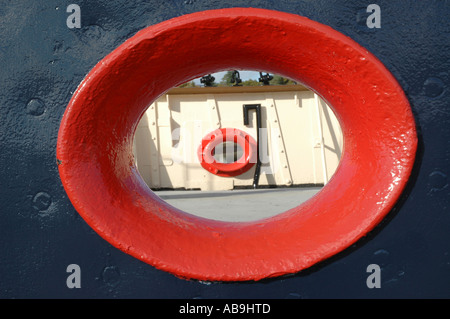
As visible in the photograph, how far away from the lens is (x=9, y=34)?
0.89m

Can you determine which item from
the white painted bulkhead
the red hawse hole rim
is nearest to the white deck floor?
the white painted bulkhead

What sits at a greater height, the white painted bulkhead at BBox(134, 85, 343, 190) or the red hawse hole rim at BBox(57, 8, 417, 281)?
the white painted bulkhead at BBox(134, 85, 343, 190)

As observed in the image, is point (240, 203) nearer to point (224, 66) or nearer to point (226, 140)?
point (226, 140)

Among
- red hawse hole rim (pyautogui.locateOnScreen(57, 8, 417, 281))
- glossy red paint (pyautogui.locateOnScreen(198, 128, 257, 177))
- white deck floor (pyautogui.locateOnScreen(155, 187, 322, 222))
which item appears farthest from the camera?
glossy red paint (pyautogui.locateOnScreen(198, 128, 257, 177))

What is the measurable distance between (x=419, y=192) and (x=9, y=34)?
96cm

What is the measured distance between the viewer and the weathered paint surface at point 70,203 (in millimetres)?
875

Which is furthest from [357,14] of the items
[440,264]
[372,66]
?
[440,264]

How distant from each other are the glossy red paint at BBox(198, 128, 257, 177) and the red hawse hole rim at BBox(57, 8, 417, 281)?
4380mm

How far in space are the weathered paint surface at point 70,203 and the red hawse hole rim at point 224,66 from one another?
39 millimetres

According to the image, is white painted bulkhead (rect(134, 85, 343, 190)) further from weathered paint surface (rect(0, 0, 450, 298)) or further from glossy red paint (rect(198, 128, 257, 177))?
weathered paint surface (rect(0, 0, 450, 298))

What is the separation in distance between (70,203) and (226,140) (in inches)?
178

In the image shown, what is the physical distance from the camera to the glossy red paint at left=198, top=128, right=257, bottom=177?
17.5ft

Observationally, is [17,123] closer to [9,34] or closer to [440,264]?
[9,34]

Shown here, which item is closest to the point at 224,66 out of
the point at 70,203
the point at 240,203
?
the point at 70,203
